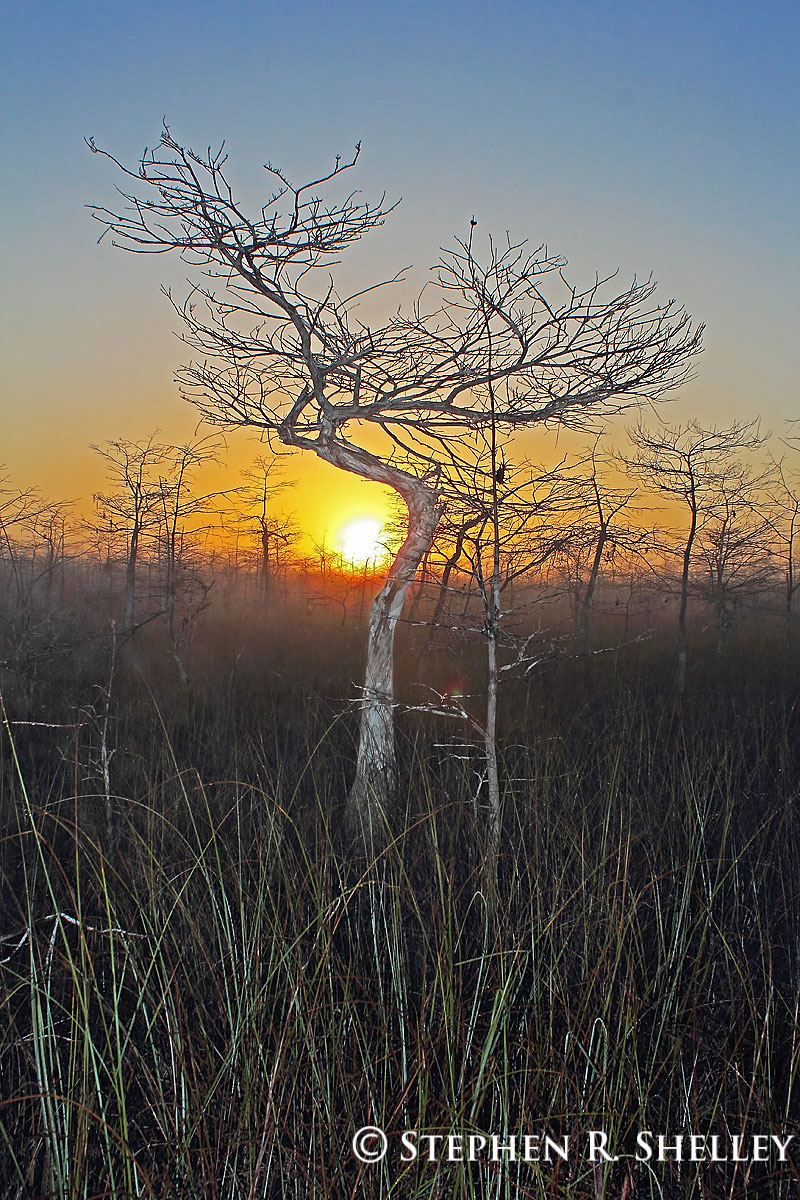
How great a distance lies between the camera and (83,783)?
20.7 ft

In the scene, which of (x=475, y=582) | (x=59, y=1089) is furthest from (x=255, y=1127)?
(x=475, y=582)

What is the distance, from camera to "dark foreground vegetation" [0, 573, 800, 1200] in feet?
7.03

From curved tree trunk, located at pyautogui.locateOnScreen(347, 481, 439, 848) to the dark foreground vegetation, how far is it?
1.54 feet

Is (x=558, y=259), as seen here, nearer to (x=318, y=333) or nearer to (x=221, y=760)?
(x=318, y=333)

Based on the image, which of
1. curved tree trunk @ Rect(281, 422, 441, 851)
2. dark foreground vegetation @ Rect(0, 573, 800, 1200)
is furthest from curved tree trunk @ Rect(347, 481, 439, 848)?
dark foreground vegetation @ Rect(0, 573, 800, 1200)

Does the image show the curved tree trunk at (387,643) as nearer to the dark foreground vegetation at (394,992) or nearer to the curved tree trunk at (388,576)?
the curved tree trunk at (388,576)

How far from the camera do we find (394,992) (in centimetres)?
253

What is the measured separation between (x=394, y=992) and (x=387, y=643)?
3956 millimetres

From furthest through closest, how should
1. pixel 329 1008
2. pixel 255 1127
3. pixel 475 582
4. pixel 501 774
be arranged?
1. pixel 501 774
2. pixel 475 582
3. pixel 329 1008
4. pixel 255 1127

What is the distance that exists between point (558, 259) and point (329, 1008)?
4805mm

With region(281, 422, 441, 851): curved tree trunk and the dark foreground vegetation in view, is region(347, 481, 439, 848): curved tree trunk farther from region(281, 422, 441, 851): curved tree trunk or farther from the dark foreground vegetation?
the dark foreground vegetation

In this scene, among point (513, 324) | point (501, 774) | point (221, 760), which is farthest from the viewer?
point (221, 760)

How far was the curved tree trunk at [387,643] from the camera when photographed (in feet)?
19.8

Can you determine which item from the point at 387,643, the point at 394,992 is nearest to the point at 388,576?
the point at 387,643
